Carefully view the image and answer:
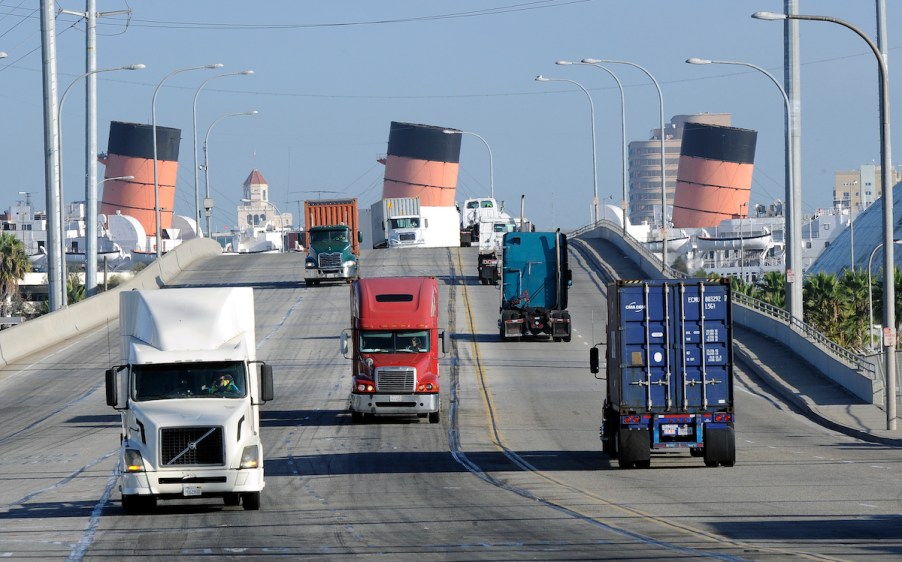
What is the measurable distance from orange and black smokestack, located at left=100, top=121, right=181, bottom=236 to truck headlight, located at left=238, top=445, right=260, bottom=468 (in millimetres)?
105689

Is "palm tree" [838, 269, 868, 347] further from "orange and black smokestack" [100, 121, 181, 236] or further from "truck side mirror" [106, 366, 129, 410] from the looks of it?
"orange and black smokestack" [100, 121, 181, 236]

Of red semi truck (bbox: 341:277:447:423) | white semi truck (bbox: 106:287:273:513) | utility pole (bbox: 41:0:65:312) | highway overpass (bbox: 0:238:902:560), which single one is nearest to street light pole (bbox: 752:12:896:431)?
highway overpass (bbox: 0:238:902:560)

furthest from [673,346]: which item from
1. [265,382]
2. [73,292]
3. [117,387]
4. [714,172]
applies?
[714,172]

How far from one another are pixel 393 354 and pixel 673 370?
9359 mm

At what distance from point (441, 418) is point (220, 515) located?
15552 mm

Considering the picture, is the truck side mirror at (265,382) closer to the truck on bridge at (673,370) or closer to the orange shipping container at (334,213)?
the truck on bridge at (673,370)

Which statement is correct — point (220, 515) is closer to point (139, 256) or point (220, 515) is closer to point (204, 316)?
point (204, 316)

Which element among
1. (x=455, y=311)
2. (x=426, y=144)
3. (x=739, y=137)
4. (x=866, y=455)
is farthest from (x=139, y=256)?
(x=866, y=455)

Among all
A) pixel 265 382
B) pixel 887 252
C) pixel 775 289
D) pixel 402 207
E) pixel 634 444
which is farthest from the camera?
pixel 402 207

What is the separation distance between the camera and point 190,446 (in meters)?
18.7

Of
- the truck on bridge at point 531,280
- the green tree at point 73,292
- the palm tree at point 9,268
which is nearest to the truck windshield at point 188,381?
the truck on bridge at point 531,280

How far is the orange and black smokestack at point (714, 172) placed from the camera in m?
138

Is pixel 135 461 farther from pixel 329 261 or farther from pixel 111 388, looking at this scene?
pixel 329 261

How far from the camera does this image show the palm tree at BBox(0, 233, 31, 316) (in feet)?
288
